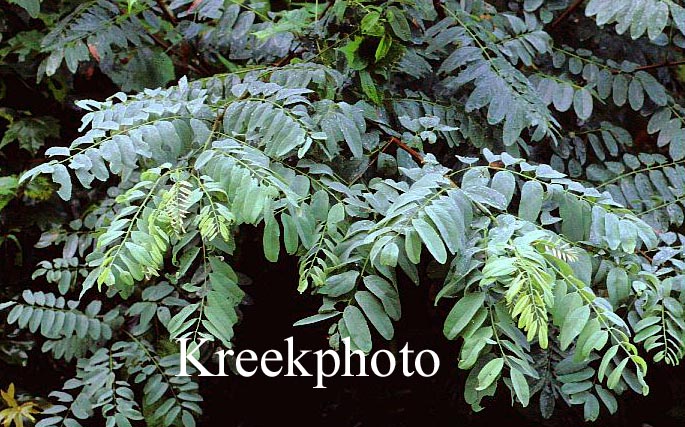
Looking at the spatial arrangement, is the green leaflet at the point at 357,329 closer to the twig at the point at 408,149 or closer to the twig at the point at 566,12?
the twig at the point at 408,149

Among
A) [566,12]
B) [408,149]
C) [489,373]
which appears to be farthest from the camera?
[566,12]

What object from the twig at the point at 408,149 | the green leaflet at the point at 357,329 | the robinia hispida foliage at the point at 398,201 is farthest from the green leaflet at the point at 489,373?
the twig at the point at 408,149

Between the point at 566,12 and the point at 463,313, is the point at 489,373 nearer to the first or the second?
the point at 463,313

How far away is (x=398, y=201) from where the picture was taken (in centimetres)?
125

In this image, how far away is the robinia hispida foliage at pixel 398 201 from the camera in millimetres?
1219

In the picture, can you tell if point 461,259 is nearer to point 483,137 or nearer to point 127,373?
point 483,137

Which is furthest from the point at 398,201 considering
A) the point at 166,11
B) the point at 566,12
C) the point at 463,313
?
the point at 166,11

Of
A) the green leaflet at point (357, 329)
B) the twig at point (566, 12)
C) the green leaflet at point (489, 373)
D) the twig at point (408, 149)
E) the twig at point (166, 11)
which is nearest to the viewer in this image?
the green leaflet at point (489, 373)

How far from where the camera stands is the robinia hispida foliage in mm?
1219

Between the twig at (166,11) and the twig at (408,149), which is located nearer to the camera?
the twig at (408,149)

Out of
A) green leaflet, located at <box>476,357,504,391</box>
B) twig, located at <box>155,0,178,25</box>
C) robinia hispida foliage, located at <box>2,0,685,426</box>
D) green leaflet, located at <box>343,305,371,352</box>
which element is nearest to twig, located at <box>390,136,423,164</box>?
robinia hispida foliage, located at <box>2,0,685,426</box>

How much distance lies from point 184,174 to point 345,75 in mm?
547

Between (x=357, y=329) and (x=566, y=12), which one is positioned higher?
(x=566, y=12)

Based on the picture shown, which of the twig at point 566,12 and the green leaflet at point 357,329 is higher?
the twig at point 566,12
